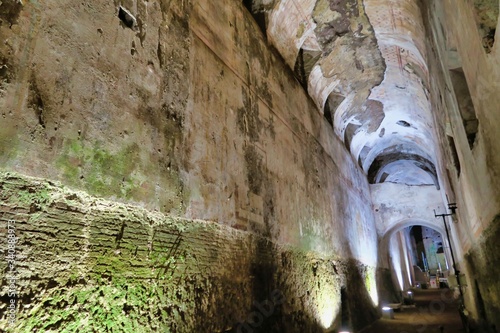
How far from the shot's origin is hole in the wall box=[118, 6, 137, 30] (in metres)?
2.97

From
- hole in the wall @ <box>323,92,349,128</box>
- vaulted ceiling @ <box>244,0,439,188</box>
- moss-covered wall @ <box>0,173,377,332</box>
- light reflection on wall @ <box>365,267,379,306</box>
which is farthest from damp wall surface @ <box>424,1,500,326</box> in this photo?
light reflection on wall @ <box>365,267,379,306</box>

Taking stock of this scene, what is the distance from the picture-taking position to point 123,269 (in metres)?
2.44

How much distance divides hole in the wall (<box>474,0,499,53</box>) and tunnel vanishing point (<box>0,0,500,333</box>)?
0.02 meters

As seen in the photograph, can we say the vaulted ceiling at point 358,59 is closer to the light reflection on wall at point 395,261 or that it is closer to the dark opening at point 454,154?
the dark opening at point 454,154

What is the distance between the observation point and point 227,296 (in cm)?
348

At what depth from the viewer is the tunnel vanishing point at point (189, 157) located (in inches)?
81.4

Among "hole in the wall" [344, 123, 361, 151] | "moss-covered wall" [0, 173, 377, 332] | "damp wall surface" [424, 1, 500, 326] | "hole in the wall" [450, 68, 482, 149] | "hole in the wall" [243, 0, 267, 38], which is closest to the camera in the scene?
"moss-covered wall" [0, 173, 377, 332]

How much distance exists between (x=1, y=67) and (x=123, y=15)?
1.31 meters

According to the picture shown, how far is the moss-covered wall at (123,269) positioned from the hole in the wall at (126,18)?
5.30 feet

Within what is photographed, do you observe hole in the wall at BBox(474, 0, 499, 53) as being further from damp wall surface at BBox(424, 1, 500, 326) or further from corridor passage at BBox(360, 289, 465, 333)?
corridor passage at BBox(360, 289, 465, 333)

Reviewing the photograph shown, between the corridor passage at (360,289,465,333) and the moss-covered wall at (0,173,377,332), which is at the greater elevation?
the moss-covered wall at (0,173,377,332)

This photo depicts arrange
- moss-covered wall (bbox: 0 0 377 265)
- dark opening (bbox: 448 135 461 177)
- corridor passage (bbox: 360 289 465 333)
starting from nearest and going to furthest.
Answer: moss-covered wall (bbox: 0 0 377 265) < dark opening (bbox: 448 135 461 177) < corridor passage (bbox: 360 289 465 333)

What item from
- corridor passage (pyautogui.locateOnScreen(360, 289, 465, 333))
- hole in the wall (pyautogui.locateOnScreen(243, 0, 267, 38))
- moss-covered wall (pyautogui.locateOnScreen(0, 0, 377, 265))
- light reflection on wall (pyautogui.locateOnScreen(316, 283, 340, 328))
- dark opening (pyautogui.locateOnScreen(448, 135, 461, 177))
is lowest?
corridor passage (pyautogui.locateOnScreen(360, 289, 465, 333))

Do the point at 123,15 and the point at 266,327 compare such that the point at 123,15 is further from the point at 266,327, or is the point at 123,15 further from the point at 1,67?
the point at 266,327
